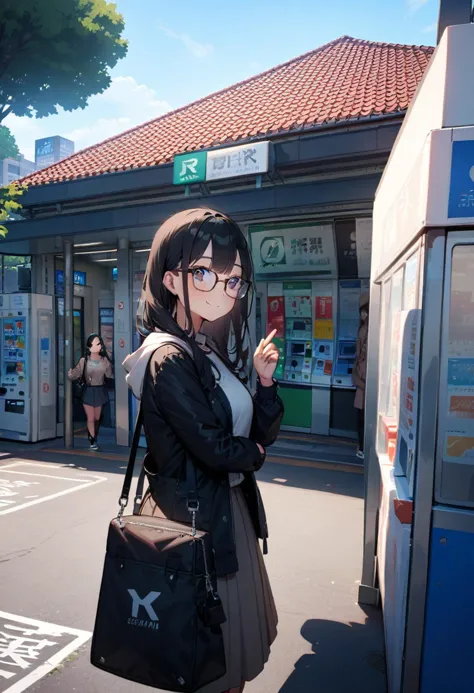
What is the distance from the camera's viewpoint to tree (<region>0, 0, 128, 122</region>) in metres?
8.81

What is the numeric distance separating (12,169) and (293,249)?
64275 millimetres

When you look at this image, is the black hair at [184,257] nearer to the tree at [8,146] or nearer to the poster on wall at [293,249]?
the poster on wall at [293,249]

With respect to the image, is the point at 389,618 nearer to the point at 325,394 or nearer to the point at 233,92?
the point at 325,394

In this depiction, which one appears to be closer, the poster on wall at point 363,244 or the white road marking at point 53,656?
the white road marking at point 53,656

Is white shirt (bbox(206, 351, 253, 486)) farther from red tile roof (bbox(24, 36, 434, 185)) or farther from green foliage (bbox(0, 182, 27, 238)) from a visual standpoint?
green foliage (bbox(0, 182, 27, 238))

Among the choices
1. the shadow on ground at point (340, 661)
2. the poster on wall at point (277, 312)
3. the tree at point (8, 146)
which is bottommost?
→ the shadow on ground at point (340, 661)

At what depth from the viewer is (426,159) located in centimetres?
170

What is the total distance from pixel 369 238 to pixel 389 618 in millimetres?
5784

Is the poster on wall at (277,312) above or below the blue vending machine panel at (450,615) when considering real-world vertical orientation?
above

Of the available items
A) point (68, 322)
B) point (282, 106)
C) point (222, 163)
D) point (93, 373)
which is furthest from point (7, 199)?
point (282, 106)

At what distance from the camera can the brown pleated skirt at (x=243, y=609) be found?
67.2 inches

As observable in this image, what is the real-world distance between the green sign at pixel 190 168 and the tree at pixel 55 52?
4.72 metres

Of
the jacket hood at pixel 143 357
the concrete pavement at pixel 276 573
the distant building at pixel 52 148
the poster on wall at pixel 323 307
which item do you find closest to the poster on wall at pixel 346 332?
the poster on wall at pixel 323 307

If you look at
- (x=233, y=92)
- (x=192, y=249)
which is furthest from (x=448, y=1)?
(x=233, y=92)
